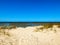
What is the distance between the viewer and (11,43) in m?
7.80

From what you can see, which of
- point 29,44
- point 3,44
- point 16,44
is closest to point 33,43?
point 29,44

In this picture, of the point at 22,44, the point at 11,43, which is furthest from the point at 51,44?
the point at 11,43

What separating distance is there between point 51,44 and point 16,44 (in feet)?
5.71

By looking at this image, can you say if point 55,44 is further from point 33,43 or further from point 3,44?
point 3,44

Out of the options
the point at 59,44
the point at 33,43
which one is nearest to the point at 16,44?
the point at 33,43

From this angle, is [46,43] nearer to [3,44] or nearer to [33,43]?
[33,43]

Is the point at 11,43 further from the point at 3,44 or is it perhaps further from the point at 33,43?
the point at 33,43

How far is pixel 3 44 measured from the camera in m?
7.53

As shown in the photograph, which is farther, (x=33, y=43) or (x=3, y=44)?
→ (x=33, y=43)

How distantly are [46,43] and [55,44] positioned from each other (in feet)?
1.64

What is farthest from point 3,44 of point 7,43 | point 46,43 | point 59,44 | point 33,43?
point 59,44

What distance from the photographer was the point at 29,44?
25.8 ft

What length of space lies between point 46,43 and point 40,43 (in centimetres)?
30

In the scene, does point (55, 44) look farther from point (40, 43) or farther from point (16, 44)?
point (16, 44)
